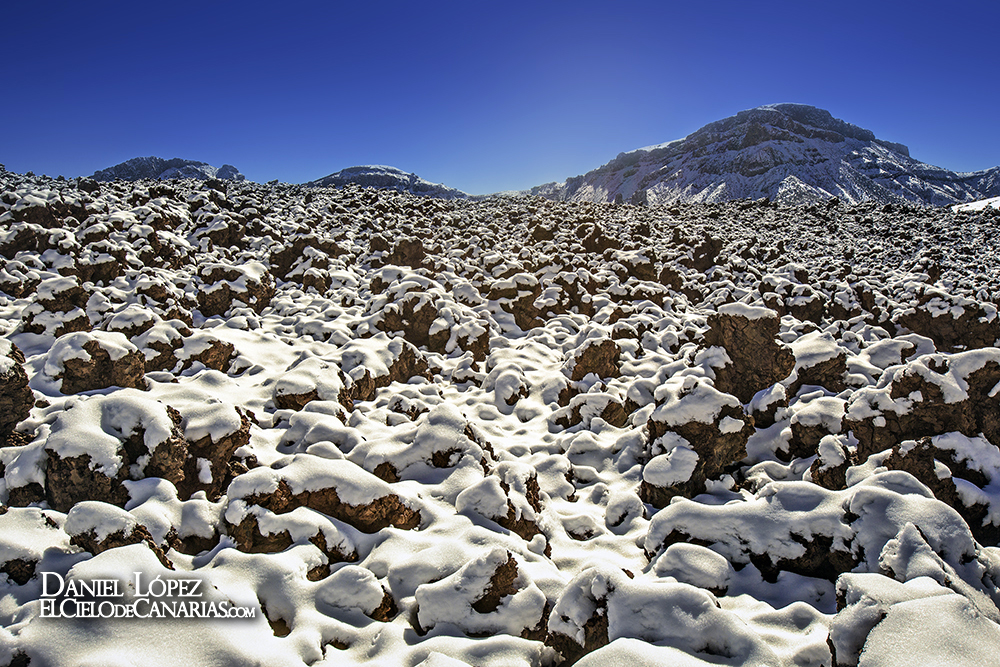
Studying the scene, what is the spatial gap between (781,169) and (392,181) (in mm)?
45540

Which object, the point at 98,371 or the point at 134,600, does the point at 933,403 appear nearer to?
the point at 134,600

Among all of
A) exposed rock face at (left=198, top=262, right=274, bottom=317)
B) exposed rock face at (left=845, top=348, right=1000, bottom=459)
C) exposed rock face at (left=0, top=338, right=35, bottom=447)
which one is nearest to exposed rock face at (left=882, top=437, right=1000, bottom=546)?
exposed rock face at (left=845, top=348, right=1000, bottom=459)

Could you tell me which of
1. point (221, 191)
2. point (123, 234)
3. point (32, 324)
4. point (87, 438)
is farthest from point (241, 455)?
point (221, 191)

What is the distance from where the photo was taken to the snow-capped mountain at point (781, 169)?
47.6 m

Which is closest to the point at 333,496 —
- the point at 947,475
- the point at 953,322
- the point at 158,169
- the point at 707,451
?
the point at 707,451

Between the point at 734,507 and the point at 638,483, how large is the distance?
1420 millimetres

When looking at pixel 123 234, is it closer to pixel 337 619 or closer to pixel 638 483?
pixel 337 619

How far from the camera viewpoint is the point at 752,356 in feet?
22.1

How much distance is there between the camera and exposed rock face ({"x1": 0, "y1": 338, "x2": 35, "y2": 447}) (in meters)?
4.78

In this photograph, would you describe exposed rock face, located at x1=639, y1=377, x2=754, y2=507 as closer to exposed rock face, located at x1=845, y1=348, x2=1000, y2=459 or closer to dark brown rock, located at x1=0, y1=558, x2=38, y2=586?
exposed rock face, located at x1=845, y1=348, x2=1000, y2=459

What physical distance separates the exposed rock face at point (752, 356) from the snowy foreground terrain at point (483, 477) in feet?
0.11

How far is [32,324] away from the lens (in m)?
7.70

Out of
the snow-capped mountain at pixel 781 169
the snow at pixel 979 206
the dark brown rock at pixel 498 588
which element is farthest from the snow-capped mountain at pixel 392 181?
the dark brown rock at pixel 498 588

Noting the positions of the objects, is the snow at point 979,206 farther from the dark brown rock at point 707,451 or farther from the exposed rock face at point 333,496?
the exposed rock face at point 333,496
